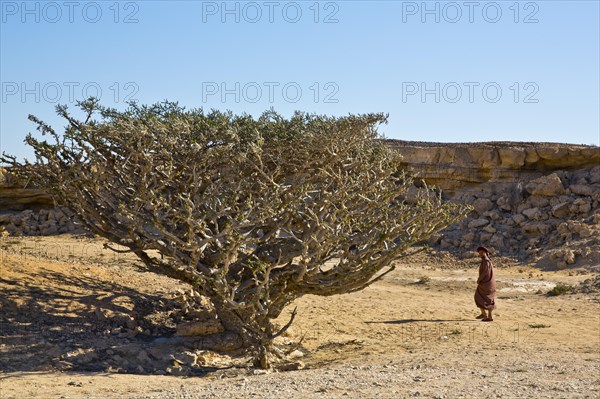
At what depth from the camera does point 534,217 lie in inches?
945

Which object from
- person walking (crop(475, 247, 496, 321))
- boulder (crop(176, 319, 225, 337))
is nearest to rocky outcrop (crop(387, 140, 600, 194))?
person walking (crop(475, 247, 496, 321))

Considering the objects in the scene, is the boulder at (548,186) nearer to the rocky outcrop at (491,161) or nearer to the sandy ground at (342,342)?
the rocky outcrop at (491,161)

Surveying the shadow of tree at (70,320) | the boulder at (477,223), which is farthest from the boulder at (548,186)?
the shadow of tree at (70,320)

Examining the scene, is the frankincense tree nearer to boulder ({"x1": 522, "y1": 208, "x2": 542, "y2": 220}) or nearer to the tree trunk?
the tree trunk

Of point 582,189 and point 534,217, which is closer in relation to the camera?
point 534,217

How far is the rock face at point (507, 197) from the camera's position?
23038 millimetres

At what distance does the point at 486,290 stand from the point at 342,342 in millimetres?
3357

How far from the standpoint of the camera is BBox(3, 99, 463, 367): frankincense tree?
9328 millimetres

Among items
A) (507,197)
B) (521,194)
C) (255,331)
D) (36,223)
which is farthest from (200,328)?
(36,223)

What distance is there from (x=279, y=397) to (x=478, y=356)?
12.7 feet

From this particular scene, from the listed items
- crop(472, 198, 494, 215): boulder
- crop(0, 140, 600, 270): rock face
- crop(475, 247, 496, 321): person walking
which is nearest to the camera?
crop(475, 247, 496, 321): person walking

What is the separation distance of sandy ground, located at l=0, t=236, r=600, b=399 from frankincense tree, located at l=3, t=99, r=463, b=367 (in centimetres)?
116

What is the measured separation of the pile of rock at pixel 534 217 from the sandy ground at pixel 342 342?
5.92 m

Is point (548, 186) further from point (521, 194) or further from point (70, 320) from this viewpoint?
point (70, 320)
